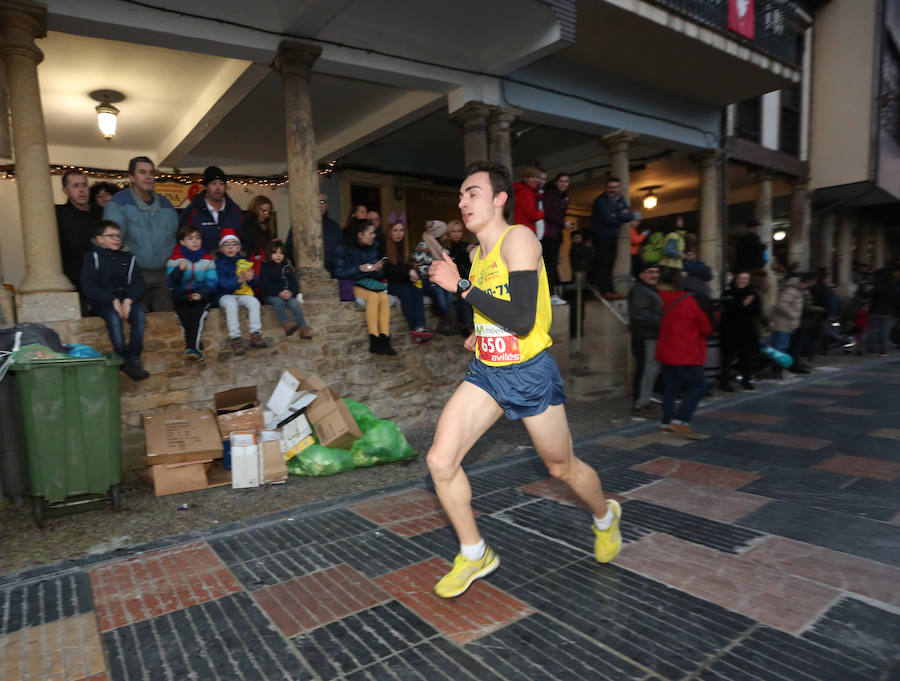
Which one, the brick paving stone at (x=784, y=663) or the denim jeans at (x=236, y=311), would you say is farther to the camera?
the denim jeans at (x=236, y=311)

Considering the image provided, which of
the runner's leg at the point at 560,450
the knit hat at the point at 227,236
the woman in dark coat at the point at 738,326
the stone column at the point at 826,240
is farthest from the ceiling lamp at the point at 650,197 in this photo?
the runner's leg at the point at 560,450

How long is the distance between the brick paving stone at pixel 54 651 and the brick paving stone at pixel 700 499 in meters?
3.43

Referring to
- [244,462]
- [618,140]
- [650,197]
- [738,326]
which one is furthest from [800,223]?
[244,462]

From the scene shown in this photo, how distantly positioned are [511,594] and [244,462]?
2708 millimetres

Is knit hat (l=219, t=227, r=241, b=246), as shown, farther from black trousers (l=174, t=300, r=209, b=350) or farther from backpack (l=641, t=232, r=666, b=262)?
backpack (l=641, t=232, r=666, b=262)

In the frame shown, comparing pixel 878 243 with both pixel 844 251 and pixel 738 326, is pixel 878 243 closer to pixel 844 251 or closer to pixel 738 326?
pixel 844 251

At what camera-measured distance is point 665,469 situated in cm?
478

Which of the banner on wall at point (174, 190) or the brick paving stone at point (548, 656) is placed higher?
the banner on wall at point (174, 190)

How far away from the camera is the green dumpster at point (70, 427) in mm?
3693

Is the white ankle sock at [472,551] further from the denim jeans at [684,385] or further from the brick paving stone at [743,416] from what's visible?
the brick paving stone at [743,416]

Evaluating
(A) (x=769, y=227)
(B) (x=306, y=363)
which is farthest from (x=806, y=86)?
(B) (x=306, y=363)

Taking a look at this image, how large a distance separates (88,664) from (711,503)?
384 cm

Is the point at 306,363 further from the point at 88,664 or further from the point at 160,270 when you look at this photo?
the point at 88,664

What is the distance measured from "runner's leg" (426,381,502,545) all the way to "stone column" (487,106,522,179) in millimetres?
6342
